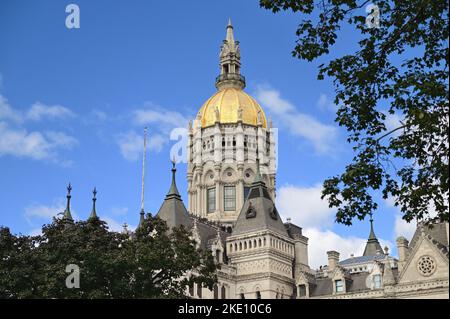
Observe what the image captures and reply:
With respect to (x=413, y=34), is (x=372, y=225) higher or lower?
higher

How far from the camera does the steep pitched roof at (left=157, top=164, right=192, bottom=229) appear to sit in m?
83.3

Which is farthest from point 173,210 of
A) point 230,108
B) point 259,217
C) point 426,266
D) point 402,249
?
point 230,108

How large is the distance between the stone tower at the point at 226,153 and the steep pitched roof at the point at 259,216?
13.7m

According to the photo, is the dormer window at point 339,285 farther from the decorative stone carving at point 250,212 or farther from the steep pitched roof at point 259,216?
the decorative stone carving at point 250,212

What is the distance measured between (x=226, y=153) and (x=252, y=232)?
26742 mm

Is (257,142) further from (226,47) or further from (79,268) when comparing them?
(79,268)

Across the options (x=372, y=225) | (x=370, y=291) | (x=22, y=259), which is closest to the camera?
(x=22, y=259)

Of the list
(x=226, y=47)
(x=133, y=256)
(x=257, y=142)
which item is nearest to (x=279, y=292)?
(x=257, y=142)

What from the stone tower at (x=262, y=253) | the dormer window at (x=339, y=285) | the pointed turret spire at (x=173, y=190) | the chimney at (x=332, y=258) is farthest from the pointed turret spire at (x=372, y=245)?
the pointed turret spire at (x=173, y=190)

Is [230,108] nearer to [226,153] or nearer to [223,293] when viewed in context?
[226,153]

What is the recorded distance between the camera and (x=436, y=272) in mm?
69062

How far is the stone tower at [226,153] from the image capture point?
10794 cm

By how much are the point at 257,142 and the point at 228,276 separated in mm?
34870
